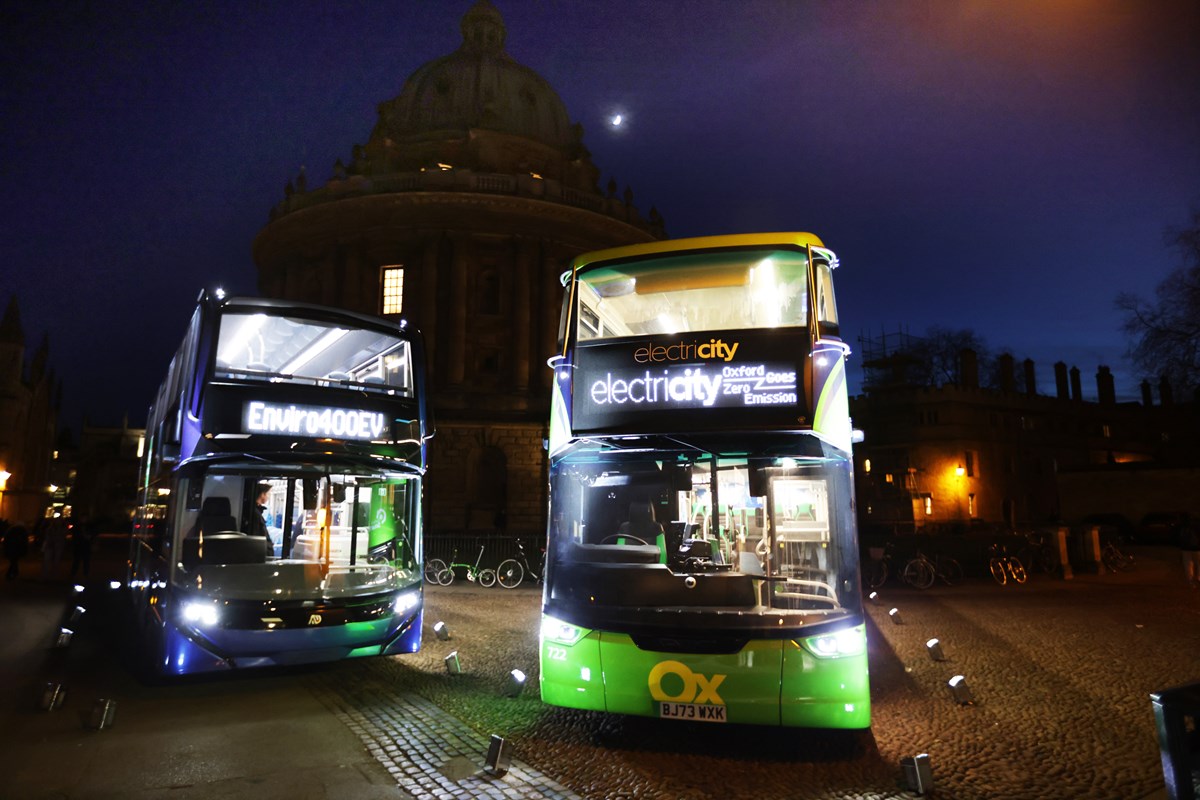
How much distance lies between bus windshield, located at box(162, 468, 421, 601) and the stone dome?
3700cm

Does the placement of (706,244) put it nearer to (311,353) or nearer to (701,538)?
(701,538)

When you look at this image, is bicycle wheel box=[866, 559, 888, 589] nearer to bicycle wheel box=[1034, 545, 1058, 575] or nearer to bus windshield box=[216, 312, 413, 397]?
bicycle wheel box=[1034, 545, 1058, 575]

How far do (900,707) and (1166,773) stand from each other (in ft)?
13.2

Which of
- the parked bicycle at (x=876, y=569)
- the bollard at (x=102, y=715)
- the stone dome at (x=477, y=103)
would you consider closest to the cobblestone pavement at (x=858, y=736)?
the bollard at (x=102, y=715)

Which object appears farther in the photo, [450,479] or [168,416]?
[450,479]

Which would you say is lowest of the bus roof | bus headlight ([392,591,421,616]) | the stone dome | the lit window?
bus headlight ([392,591,421,616])

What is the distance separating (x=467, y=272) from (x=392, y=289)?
4160mm

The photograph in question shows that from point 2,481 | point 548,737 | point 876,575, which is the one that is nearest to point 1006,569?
point 876,575

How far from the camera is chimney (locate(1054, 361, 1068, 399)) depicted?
4953 cm

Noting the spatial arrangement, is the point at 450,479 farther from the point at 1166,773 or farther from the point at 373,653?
the point at 1166,773

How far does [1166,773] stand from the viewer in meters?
3.24

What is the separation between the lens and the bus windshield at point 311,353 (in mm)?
8180

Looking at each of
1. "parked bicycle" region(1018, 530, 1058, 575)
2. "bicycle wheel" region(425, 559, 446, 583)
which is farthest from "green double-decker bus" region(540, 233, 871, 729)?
"parked bicycle" region(1018, 530, 1058, 575)

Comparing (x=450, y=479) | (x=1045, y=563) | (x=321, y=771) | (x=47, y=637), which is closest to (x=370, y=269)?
(x=450, y=479)
